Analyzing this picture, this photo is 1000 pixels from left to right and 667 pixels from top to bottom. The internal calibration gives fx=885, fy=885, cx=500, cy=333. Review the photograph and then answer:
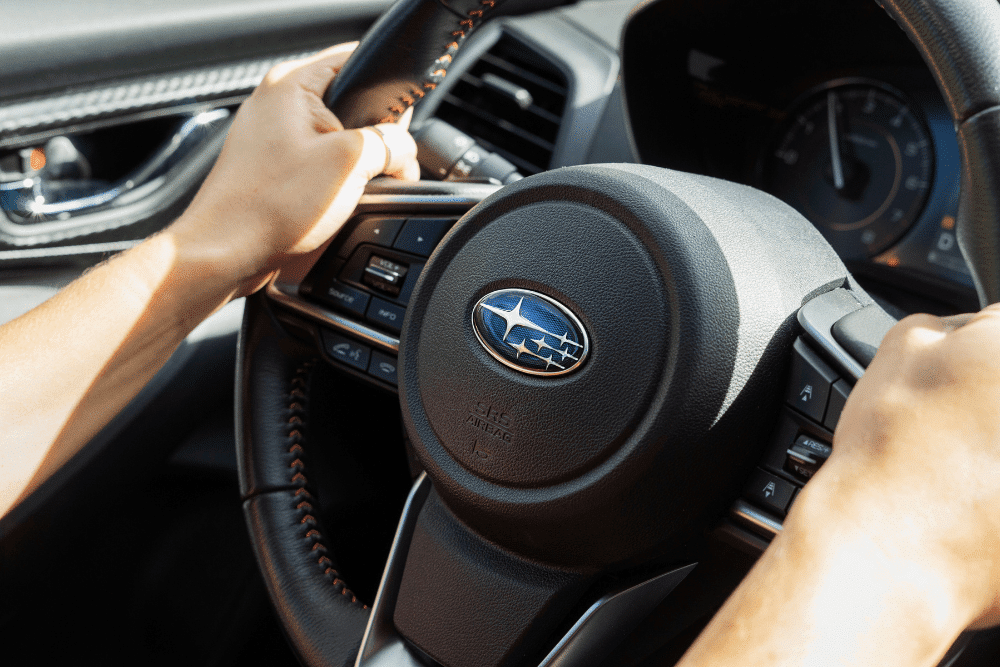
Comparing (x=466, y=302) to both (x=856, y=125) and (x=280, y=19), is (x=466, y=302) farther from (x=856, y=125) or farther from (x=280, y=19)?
(x=280, y=19)

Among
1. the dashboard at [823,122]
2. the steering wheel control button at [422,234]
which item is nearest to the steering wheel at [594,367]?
the steering wheel control button at [422,234]

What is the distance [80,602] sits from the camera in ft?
4.38

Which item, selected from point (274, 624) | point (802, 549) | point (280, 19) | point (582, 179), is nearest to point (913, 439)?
point (802, 549)

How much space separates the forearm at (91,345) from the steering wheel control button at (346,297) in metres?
0.11

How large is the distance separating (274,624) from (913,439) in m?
1.17

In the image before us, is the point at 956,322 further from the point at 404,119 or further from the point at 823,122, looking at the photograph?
the point at 823,122

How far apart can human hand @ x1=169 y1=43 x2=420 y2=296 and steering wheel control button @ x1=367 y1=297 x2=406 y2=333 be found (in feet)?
0.34

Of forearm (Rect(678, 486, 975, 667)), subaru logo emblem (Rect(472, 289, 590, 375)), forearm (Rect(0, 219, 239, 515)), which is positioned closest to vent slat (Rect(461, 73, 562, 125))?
forearm (Rect(0, 219, 239, 515))

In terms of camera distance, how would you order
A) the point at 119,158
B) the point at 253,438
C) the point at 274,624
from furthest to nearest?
the point at 119,158 → the point at 274,624 → the point at 253,438

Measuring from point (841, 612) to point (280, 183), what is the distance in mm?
717

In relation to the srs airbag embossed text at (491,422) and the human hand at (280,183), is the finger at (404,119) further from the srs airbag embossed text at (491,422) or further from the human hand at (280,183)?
the srs airbag embossed text at (491,422)

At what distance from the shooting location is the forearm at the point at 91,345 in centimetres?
90

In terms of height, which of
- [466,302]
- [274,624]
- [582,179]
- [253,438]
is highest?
[582,179]

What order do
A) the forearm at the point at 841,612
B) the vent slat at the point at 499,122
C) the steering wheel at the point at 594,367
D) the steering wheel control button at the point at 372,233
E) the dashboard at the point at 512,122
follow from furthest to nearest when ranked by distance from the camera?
the vent slat at the point at 499,122, the dashboard at the point at 512,122, the steering wheel control button at the point at 372,233, the steering wheel at the point at 594,367, the forearm at the point at 841,612
